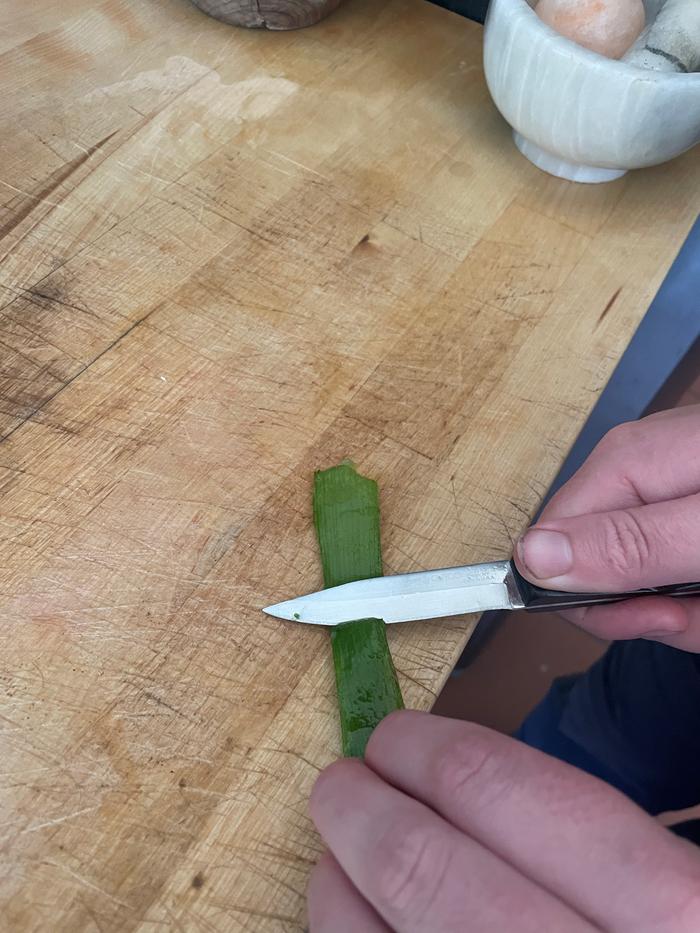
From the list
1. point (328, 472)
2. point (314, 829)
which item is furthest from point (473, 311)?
point (314, 829)

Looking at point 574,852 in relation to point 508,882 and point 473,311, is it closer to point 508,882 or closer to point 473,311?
point 508,882

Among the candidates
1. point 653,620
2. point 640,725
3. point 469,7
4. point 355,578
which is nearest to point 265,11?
point 469,7

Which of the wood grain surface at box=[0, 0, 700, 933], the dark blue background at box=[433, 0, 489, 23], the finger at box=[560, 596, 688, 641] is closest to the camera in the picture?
the wood grain surface at box=[0, 0, 700, 933]

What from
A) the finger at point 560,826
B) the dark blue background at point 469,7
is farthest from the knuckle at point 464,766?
the dark blue background at point 469,7

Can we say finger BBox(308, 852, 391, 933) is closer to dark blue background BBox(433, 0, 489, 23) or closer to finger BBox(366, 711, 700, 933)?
finger BBox(366, 711, 700, 933)

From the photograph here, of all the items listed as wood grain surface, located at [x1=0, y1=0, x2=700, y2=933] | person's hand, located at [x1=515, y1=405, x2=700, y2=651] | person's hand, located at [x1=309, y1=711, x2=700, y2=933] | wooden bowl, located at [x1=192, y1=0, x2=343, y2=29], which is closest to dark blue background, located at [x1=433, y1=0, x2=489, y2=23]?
wood grain surface, located at [x1=0, y1=0, x2=700, y2=933]

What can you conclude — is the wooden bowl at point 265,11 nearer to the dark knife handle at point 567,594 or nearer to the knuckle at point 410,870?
the dark knife handle at point 567,594

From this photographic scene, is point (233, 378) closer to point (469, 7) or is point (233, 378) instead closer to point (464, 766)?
point (464, 766)
